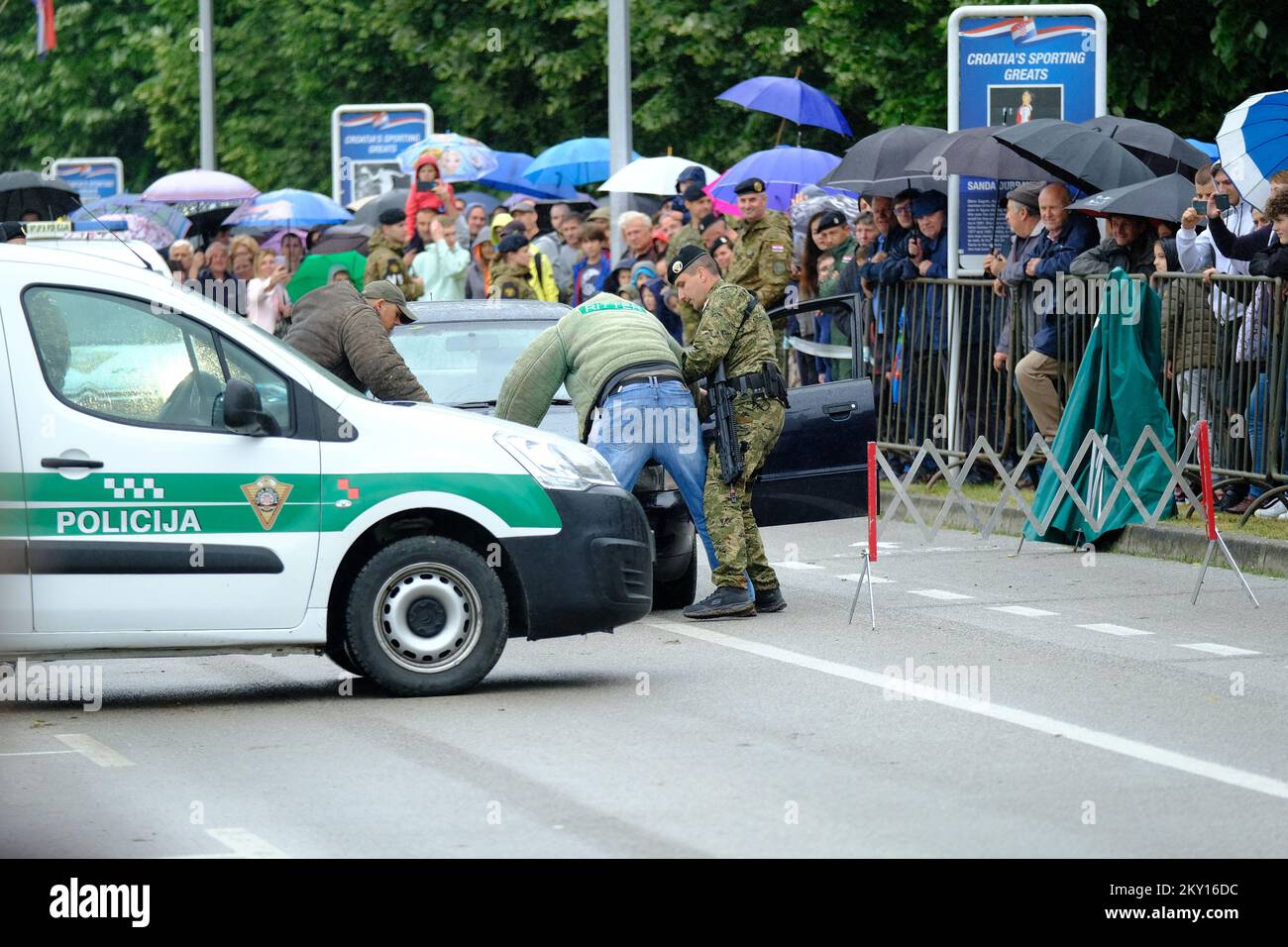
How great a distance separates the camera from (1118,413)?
47.4 ft

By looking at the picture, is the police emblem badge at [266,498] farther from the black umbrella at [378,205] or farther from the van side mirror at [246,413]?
the black umbrella at [378,205]

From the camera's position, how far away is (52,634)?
9.12m

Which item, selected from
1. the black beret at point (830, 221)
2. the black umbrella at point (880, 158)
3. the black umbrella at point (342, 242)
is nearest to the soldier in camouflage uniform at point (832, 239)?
the black beret at point (830, 221)

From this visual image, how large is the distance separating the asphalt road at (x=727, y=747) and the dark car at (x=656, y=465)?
45 cm

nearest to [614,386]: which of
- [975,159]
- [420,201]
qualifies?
[975,159]

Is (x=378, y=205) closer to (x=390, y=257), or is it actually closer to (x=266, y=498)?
(x=390, y=257)

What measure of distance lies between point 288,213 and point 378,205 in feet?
12.9

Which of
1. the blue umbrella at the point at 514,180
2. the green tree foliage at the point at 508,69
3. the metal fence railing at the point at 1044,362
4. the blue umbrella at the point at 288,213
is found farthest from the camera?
the blue umbrella at the point at 288,213

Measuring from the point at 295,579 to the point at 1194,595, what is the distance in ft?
16.6

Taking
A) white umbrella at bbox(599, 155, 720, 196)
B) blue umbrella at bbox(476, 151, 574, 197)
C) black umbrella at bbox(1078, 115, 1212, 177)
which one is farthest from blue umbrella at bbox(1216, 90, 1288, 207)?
blue umbrella at bbox(476, 151, 574, 197)

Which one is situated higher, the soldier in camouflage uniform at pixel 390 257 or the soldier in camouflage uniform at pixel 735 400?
the soldier in camouflage uniform at pixel 390 257

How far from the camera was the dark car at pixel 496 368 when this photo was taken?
12.1 m

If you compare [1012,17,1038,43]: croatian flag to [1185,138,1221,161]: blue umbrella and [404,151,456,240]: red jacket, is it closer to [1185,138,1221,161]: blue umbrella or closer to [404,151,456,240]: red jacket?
[1185,138,1221,161]: blue umbrella
